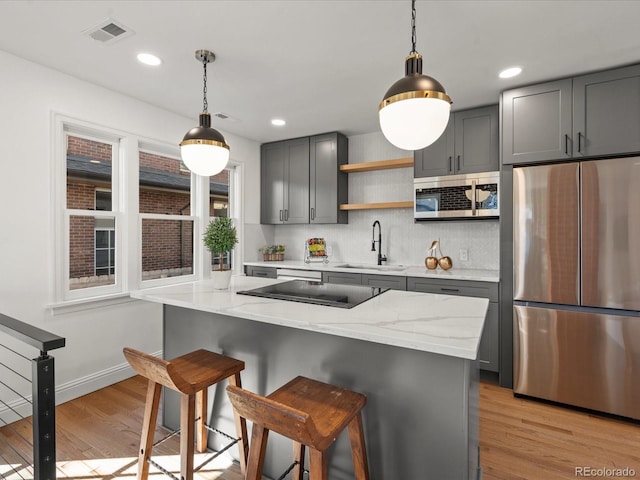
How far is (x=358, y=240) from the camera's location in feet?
14.3

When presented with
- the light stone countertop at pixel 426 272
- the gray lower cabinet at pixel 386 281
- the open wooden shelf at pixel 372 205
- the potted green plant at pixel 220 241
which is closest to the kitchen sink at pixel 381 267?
the light stone countertop at pixel 426 272

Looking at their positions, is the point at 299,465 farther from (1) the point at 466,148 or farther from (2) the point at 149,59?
(1) the point at 466,148

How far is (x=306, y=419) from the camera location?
1.07 meters

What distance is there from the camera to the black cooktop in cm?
176

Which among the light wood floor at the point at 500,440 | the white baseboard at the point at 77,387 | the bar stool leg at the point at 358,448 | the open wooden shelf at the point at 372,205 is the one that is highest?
the open wooden shelf at the point at 372,205

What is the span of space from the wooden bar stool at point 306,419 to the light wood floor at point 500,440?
0.75 m

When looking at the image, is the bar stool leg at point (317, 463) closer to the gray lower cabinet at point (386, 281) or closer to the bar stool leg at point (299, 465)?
the bar stool leg at point (299, 465)

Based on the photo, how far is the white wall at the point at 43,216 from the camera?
93.7 inches

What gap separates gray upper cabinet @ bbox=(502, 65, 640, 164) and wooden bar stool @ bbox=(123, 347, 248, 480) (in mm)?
2742

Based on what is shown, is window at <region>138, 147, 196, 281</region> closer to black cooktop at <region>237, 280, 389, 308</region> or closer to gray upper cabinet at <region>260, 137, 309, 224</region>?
gray upper cabinet at <region>260, 137, 309, 224</region>

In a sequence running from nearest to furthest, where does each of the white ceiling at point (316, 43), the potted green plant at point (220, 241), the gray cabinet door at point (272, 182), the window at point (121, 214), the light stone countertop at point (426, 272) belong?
the white ceiling at point (316, 43)
the potted green plant at point (220, 241)
the window at point (121, 214)
the light stone countertop at point (426, 272)
the gray cabinet door at point (272, 182)

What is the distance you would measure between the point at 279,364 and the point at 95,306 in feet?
6.68

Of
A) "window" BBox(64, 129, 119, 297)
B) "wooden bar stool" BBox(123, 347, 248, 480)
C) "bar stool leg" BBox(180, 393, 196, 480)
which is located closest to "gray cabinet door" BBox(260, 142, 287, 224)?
"window" BBox(64, 129, 119, 297)

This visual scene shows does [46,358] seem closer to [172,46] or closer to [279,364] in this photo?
[279,364]
